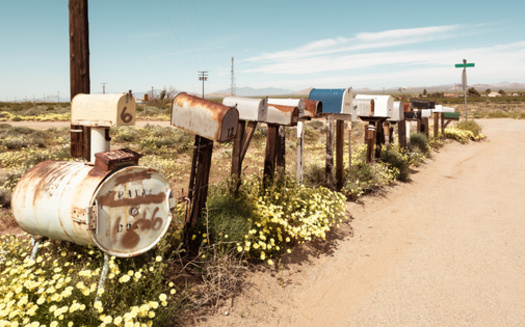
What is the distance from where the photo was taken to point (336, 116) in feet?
20.3

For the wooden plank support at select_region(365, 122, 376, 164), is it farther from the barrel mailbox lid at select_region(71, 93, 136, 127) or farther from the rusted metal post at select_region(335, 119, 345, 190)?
the barrel mailbox lid at select_region(71, 93, 136, 127)

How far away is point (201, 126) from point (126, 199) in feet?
3.21

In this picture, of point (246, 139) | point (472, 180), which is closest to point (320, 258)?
point (246, 139)

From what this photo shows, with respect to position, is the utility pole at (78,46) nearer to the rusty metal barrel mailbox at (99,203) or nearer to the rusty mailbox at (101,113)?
the rusty mailbox at (101,113)

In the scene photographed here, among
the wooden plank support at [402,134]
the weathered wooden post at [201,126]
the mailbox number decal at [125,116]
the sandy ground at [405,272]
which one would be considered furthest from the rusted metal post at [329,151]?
the wooden plank support at [402,134]

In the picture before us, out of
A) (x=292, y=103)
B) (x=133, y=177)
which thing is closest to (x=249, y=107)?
(x=292, y=103)

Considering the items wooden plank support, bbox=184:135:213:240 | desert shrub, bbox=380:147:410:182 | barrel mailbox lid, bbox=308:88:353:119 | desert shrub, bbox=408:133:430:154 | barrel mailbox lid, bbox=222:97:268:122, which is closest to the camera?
wooden plank support, bbox=184:135:213:240

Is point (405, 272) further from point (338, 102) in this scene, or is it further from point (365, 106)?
point (365, 106)

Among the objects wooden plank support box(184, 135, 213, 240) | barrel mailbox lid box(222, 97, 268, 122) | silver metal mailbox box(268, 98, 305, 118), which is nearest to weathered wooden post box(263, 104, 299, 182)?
silver metal mailbox box(268, 98, 305, 118)

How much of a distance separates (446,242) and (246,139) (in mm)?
3293

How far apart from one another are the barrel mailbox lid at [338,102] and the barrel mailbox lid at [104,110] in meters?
4.11

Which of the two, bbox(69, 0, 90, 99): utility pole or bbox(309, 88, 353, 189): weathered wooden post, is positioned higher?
bbox(69, 0, 90, 99): utility pole

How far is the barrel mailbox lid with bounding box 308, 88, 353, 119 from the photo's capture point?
6.08m

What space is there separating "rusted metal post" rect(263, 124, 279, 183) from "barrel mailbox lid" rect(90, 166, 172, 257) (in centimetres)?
231
